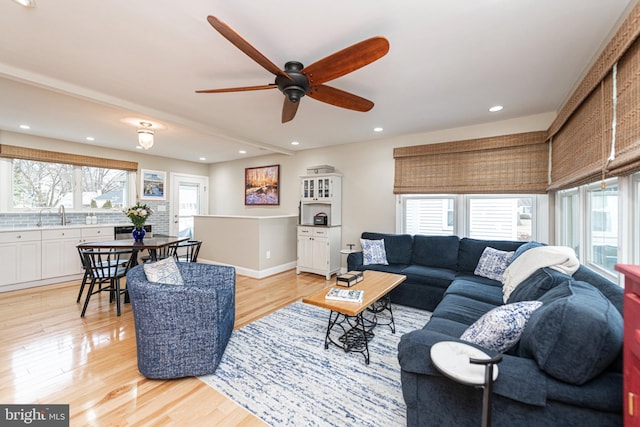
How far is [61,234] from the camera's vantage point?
428 cm

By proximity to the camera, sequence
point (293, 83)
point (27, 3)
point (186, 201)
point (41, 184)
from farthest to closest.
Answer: point (186, 201) → point (41, 184) → point (293, 83) → point (27, 3)

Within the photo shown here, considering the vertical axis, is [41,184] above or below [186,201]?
above

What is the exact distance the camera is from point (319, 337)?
2623mm

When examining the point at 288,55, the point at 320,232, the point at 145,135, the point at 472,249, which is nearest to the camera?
the point at 288,55

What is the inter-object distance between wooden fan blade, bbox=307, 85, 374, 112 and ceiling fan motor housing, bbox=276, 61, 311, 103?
107mm

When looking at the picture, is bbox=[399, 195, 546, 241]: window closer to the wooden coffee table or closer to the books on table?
the wooden coffee table

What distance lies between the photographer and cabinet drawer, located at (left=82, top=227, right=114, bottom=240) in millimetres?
4527

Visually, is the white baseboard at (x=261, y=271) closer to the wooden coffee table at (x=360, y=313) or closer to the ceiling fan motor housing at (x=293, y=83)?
the wooden coffee table at (x=360, y=313)

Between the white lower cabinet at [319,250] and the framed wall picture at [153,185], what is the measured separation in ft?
11.7

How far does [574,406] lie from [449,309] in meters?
1.12

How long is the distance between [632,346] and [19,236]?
623 centimetres

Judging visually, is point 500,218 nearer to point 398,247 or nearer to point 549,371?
point 398,247

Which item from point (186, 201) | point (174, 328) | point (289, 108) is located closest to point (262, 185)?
point (186, 201)

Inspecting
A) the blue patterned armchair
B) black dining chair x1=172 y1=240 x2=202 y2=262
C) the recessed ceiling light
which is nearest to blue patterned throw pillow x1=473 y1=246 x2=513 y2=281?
the blue patterned armchair
